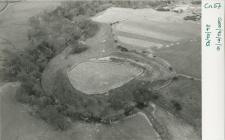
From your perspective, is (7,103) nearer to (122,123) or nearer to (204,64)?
(122,123)

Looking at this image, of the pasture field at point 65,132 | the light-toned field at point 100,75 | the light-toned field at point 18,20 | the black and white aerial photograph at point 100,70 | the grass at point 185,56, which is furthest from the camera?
the light-toned field at point 18,20

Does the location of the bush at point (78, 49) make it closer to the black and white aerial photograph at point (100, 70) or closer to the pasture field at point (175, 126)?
the black and white aerial photograph at point (100, 70)

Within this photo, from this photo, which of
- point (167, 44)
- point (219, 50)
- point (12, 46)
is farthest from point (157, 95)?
point (219, 50)

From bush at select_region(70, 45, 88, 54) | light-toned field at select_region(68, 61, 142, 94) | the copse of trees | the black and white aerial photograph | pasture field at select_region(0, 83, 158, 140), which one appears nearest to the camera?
pasture field at select_region(0, 83, 158, 140)

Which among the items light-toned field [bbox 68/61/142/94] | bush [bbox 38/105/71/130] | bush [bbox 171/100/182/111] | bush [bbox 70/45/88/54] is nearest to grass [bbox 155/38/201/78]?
light-toned field [bbox 68/61/142/94]

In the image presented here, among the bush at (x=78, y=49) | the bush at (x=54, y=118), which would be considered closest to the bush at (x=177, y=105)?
the bush at (x=54, y=118)

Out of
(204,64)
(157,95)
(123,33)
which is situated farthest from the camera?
(123,33)

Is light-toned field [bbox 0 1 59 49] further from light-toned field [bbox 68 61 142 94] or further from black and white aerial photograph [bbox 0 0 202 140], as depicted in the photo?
light-toned field [bbox 68 61 142 94]
